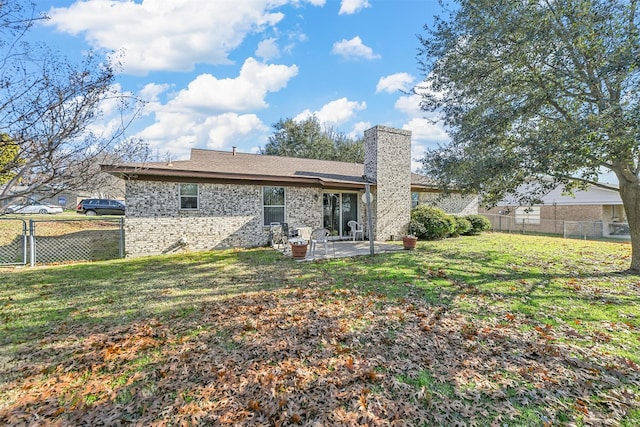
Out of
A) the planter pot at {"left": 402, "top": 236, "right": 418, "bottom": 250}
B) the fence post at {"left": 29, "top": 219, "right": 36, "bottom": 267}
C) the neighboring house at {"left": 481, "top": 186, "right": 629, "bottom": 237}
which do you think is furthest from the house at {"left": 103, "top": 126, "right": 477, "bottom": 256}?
the neighboring house at {"left": 481, "top": 186, "right": 629, "bottom": 237}

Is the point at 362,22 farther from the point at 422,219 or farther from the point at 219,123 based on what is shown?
the point at 219,123

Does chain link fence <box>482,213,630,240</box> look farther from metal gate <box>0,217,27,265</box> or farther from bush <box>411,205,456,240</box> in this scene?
metal gate <box>0,217,27,265</box>

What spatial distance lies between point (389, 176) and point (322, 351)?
11099mm

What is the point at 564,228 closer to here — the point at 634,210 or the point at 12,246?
the point at 634,210

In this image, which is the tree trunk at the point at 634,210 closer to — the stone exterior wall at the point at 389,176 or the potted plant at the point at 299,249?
the stone exterior wall at the point at 389,176

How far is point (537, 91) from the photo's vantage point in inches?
284

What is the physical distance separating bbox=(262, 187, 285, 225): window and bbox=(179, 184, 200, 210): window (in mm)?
2694

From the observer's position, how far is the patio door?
1386 centimetres

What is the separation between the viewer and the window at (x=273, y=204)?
40.6 ft

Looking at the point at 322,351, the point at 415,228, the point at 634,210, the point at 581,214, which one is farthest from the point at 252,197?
the point at 581,214

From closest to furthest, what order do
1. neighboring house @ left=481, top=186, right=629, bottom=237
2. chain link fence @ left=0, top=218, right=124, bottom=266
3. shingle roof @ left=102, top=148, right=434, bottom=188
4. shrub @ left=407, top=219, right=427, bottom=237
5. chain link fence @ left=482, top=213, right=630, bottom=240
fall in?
1. chain link fence @ left=0, top=218, right=124, bottom=266
2. shingle roof @ left=102, top=148, right=434, bottom=188
3. shrub @ left=407, top=219, right=427, bottom=237
4. chain link fence @ left=482, top=213, right=630, bottom=240
5. neighboring house @ left=481, top=186, right=629, bottom=237

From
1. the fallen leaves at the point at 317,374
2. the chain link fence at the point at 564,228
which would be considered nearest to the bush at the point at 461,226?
the chain link fence at the point at 564,228

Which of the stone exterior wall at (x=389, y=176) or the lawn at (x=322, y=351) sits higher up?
the stone exterior wall at (x=389, y=176)

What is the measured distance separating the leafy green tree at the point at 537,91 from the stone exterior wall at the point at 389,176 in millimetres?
4425
